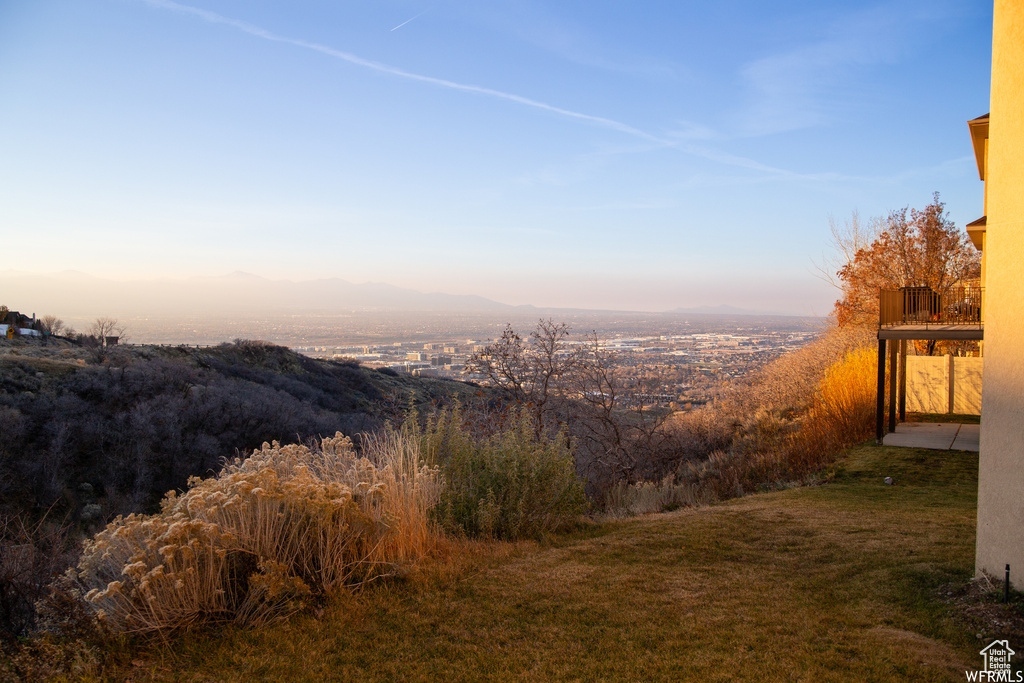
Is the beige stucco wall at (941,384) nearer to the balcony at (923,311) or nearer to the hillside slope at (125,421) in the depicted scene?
the balcony at (923,311)

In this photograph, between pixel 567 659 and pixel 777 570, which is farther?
pixel 777 570

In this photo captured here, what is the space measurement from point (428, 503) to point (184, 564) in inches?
91.5

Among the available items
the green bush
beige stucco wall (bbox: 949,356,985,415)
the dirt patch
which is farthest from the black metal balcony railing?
the dirt patch

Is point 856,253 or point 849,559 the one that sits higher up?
point 856,253

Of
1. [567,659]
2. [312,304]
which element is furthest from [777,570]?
[312,304]

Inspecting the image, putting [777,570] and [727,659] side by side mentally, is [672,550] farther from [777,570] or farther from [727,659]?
[727,659]

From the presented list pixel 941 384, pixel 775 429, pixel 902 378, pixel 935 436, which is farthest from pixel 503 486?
pixel 941 384

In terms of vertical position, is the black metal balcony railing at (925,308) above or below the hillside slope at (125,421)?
above

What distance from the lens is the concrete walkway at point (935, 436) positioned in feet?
37.1

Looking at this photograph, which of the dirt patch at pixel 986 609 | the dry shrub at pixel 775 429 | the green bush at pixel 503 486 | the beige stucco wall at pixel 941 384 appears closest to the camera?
the dirt patch at pixel 986 609

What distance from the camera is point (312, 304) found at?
304 feet

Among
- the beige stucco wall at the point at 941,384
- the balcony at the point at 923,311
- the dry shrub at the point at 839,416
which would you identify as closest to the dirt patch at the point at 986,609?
the dry shrub at the point at 839,416

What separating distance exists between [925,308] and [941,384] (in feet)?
14.3

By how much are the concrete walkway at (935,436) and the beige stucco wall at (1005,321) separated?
847cm
